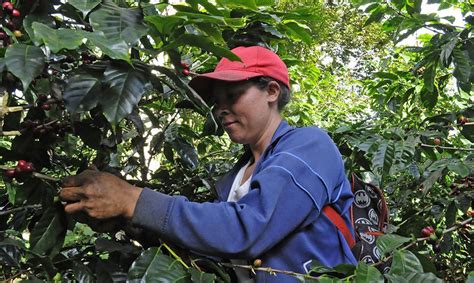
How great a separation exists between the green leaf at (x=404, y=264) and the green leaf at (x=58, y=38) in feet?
2.19

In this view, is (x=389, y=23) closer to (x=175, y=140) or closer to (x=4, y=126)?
(x=175, y=140)

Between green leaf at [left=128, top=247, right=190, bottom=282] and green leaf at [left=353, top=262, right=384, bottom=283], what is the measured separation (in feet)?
0.98

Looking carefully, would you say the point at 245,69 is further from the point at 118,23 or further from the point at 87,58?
the point at 118,23

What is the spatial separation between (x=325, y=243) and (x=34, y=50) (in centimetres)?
74

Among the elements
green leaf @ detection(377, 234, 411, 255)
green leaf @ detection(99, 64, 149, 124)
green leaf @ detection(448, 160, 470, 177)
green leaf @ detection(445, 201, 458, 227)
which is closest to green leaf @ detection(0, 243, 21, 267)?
green leaf @ detection(99, 64, 149, 124)

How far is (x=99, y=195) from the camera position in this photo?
951 millimetres

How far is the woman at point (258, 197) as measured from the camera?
37.9 inches

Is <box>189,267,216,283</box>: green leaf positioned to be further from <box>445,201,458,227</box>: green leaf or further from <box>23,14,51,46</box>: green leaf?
<box>445,201,458,227</box>: green leaf

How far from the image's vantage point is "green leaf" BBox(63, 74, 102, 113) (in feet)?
2.88

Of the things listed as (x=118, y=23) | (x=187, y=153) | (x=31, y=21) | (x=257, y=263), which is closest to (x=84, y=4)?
(x=118, y=23)

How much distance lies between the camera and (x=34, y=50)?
0.83 m

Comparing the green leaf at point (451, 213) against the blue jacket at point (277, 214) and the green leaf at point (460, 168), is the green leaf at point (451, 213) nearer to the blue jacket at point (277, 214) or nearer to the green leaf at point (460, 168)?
the green leaf at point (460, 168)

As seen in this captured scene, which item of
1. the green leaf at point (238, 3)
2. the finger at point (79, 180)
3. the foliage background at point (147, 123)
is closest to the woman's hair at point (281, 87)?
the foliage background at point (147, 123)

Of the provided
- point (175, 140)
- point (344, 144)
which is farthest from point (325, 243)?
point (344, 144)
